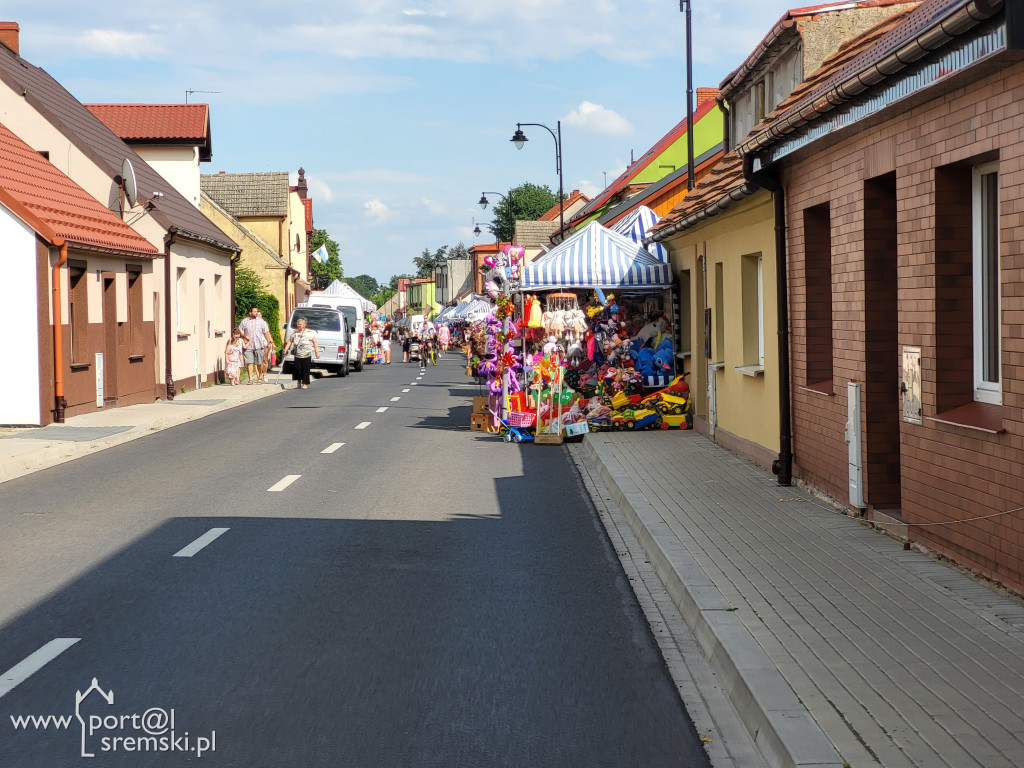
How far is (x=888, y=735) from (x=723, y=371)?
1183 centimetres

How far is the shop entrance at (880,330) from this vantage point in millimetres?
9445

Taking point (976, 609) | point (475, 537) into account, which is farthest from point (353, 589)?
point (976, 609)

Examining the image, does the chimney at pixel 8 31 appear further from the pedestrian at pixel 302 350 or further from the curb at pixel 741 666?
the curb at pixel 741 666

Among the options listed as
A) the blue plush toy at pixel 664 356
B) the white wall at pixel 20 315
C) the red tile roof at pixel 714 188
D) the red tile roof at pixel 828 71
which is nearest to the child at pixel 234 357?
the white wall at pixel 20 315

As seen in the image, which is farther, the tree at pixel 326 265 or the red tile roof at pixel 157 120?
the tree at pixel 326 265

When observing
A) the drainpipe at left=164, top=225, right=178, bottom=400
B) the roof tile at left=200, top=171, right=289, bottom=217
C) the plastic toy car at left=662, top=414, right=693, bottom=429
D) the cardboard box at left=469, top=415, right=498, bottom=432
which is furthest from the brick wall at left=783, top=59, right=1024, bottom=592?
the roof tile at left=200, top=171, right=289, bottom=217

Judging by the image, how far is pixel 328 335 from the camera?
41.7 metres

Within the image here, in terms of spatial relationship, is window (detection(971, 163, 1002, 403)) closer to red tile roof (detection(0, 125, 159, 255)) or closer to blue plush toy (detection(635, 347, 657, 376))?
blue plush toy (detection(635, 347, 657, 376))

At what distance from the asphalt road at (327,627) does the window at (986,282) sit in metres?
2.63

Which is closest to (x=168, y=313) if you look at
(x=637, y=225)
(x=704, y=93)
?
(x=637, y=225)

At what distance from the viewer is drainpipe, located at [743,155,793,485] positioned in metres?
11.8

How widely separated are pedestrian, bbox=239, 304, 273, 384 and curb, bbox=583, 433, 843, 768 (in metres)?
25.4

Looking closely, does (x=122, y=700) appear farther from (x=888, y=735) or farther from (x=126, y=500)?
(x=126, y=500)

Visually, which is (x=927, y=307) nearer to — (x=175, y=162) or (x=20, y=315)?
(x=20, y=315)
